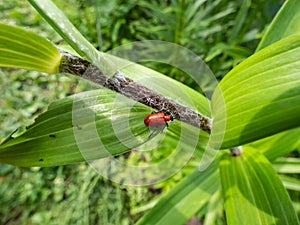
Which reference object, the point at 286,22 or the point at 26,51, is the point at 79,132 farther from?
the point at 286,22

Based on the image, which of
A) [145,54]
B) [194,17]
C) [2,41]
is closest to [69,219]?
[145,54]

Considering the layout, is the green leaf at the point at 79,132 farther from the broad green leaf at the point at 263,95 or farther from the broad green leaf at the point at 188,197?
the broad green leaf at the point at 188,197

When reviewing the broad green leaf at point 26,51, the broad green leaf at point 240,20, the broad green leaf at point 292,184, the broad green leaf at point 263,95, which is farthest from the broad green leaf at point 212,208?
the broad green leaf at point 26,51

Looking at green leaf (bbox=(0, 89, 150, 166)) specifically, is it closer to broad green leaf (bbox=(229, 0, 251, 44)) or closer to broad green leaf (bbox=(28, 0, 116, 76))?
broad green leaf (bbox=(28, 0, 116, 76))

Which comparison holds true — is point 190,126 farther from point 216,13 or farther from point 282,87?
point 216,13

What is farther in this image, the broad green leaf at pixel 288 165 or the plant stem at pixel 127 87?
the broad green leaf at pixel 288 165

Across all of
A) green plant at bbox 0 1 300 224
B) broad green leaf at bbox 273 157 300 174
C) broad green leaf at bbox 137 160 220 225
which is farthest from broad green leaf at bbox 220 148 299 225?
broad green leaf at bbox 273 157 300 174

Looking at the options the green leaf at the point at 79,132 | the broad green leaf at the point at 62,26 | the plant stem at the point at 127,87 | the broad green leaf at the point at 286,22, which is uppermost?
the broad green leaf at the point at 286,22

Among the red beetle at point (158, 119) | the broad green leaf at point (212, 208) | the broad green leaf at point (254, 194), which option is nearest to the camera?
the red beetle at point (158, 119)
